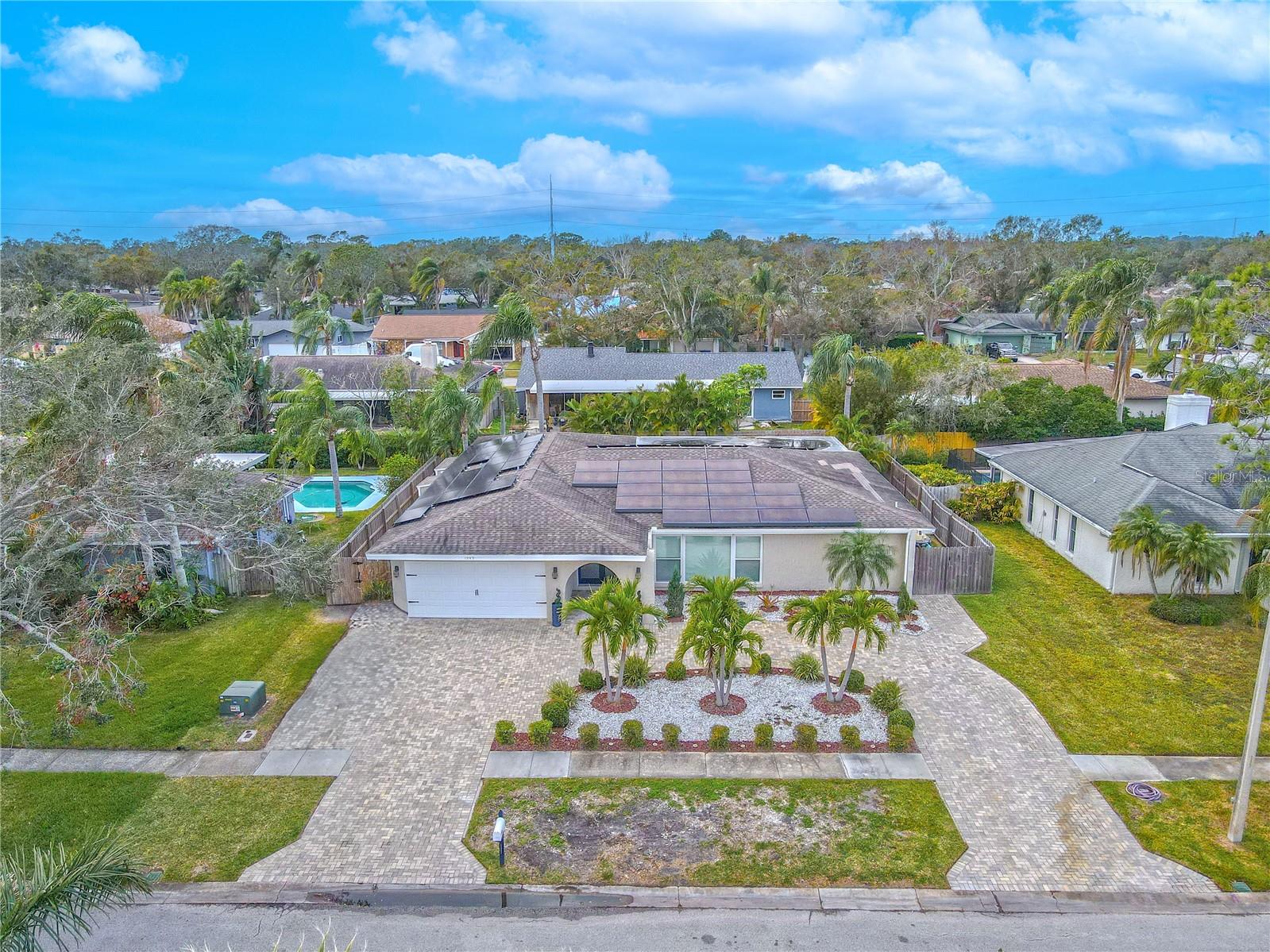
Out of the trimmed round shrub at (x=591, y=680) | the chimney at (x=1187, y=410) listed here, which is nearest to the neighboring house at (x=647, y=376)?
the chimney at (x=1187, y=410)

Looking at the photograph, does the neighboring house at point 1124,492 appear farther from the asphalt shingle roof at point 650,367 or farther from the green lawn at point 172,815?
the green lawn at point 172,815

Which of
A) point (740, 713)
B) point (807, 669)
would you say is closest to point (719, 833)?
point (740, 713)

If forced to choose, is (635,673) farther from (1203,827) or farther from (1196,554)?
(1196,554)

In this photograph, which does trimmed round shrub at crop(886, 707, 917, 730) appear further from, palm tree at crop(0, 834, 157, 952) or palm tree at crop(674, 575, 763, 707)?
palm tree at crop(0, 834, 157, 952)

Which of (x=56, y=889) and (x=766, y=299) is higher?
(x=766, y=299)

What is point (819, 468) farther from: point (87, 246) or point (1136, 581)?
point (87, 246)

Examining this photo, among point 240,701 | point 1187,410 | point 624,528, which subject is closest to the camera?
point 240,701

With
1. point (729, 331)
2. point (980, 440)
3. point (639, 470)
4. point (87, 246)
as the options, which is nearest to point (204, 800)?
point (639, 470)
